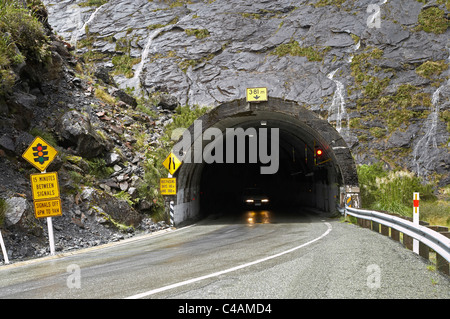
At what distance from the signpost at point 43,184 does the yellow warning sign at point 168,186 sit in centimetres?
700

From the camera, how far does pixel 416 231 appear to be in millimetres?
8125

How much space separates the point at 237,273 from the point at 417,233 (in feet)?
13.9

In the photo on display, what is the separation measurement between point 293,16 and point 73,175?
42.4m

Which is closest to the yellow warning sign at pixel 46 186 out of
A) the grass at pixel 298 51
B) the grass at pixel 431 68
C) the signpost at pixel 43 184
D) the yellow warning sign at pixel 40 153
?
the signpost at pixel 43 184

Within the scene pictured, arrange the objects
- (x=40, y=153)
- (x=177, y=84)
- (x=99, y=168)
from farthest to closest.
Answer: (x=177, y=84) < (x=99, y=168) < (x=40, y=153)

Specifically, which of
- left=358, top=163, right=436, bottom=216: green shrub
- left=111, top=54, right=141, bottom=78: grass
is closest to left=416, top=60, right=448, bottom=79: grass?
left=358, top=163, right=436, bottom=216: green shrub

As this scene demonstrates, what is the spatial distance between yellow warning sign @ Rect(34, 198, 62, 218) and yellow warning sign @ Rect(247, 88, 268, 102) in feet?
35.2

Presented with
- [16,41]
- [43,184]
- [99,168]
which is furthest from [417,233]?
[16,41]

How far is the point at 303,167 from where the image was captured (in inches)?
1120

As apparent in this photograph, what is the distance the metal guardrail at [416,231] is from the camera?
20.1ft

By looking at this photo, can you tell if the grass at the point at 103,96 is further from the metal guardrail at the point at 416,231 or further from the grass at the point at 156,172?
the metal guardrail at the point at 416,231

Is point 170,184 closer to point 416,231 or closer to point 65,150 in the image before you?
point 65,150
